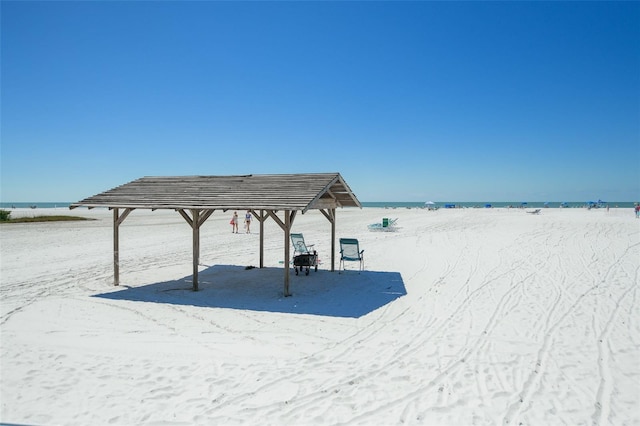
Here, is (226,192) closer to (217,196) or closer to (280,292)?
(217,196)

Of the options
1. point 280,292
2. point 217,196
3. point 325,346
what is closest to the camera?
point 325,346

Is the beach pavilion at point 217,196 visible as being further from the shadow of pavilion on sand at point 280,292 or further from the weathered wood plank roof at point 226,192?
the shadow of pavilion on sand at point 280,292

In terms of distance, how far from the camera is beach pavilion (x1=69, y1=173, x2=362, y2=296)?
8.45m

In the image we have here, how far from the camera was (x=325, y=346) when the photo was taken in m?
5.59

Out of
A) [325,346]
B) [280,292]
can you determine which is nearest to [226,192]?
[280,292]

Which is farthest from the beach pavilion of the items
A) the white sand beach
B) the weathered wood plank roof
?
the white sand beach

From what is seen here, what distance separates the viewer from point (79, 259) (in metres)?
13.1

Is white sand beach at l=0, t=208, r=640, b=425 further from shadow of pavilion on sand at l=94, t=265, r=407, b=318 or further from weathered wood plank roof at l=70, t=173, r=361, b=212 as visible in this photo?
weathered wood plank roof at l=70, t=173, r=361, b=212

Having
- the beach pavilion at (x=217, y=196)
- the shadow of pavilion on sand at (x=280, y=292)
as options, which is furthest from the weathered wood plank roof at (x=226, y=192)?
the shadow of pavilion on sand at (x=280, y=292)

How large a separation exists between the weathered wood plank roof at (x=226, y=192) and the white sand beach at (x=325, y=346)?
2.00 meters

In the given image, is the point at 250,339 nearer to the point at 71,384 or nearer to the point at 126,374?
the point at 126,374

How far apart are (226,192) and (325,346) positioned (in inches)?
204

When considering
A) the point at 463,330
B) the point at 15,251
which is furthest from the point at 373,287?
the point at 15,251

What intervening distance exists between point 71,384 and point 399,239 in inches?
629
